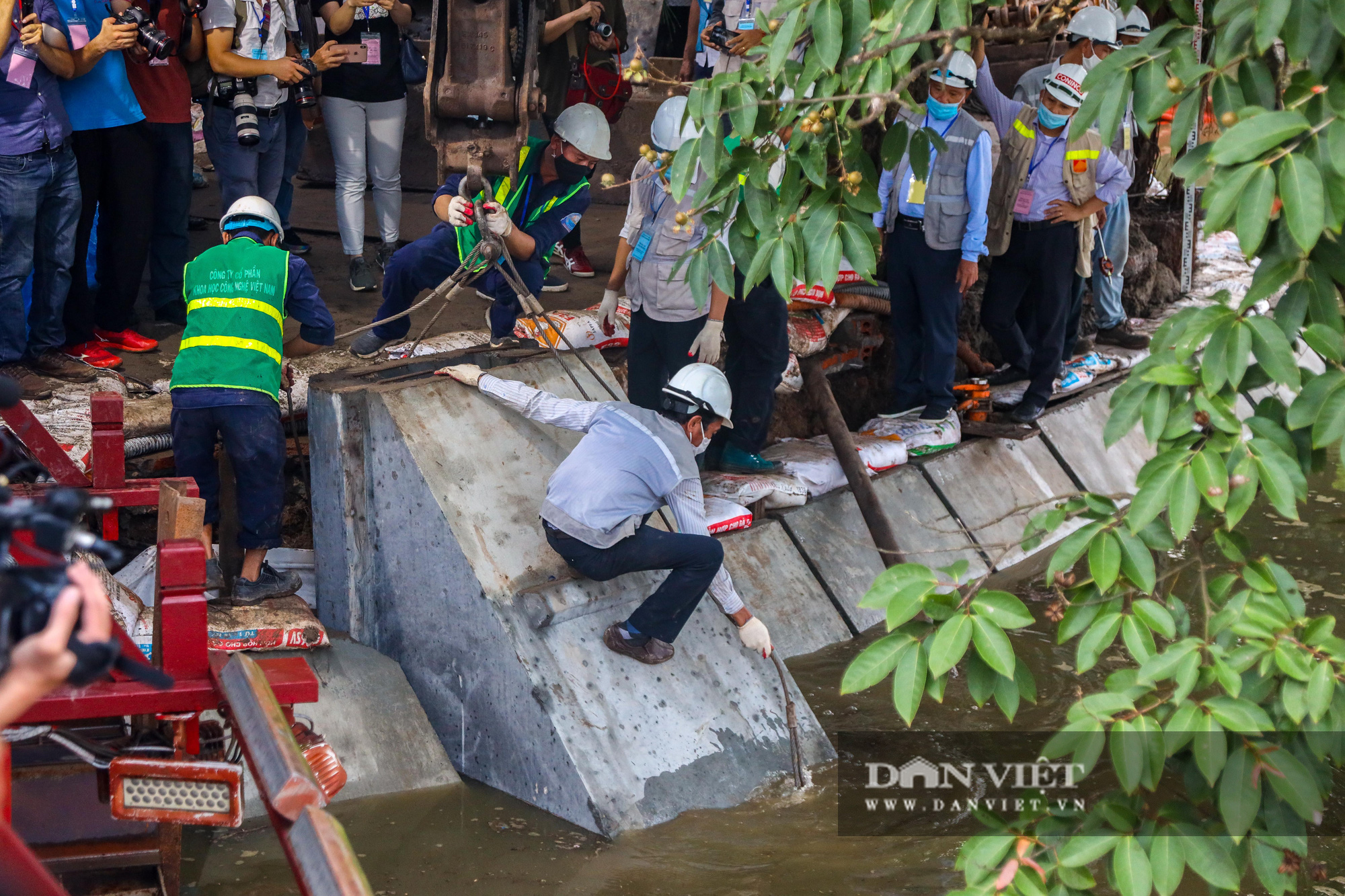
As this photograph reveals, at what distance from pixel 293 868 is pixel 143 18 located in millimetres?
4914

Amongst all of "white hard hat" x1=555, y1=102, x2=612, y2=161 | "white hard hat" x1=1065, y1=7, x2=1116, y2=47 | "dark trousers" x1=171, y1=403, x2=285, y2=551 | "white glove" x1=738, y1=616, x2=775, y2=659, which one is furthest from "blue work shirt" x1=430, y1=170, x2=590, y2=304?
"white hard hat" x1=1065, y1=7, x2=1116, y2=47

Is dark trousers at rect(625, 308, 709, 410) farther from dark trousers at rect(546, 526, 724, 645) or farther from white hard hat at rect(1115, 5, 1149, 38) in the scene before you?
white hard hat at rect(1115, 5, 1149, 38)

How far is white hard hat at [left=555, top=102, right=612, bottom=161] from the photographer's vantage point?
19.1 ft

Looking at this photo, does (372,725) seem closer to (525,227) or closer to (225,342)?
(225,342)

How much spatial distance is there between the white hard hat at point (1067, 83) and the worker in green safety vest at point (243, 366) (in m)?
4.23

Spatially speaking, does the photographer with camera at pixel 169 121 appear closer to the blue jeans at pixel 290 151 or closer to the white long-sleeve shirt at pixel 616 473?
the blue jeans at pixel 290 151

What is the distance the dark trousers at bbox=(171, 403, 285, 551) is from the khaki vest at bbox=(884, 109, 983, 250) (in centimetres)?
361

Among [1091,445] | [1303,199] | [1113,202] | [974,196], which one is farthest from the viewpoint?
[1091,445]

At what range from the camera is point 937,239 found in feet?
22.3

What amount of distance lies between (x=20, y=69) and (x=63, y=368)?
1.33m

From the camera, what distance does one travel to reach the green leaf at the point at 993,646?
210 cm

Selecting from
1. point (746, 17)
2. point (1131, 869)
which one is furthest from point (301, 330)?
point (1131, 869)

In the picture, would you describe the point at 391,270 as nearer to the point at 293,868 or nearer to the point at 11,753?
the point at 11,753

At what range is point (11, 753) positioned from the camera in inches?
129
